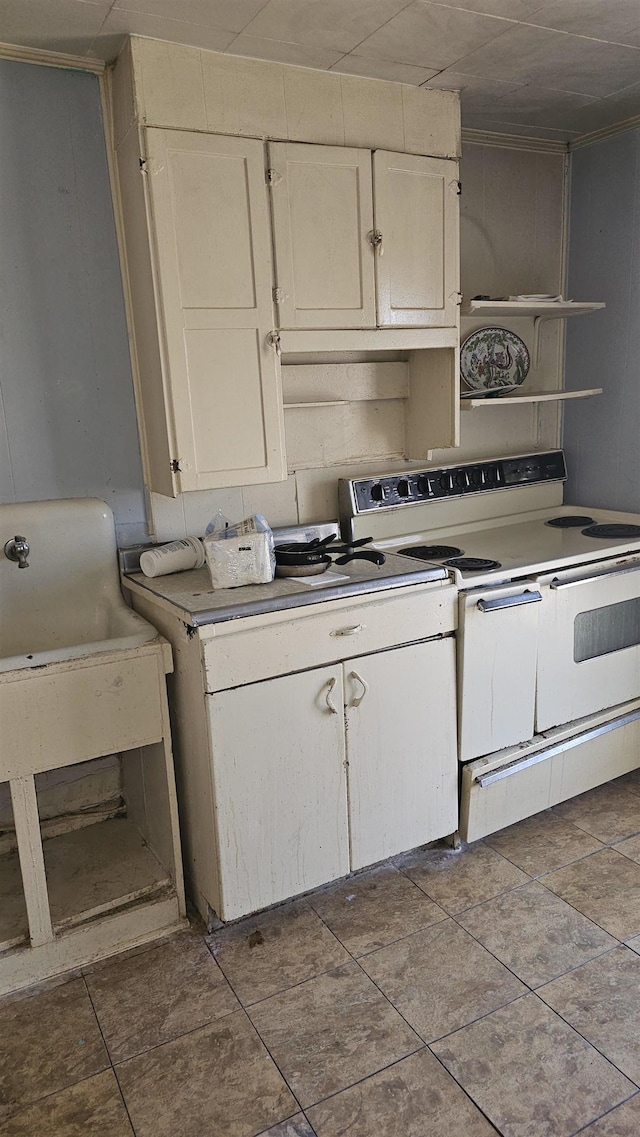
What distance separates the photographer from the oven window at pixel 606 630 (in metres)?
2.51

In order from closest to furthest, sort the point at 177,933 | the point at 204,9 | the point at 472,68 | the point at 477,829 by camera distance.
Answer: the point at 204,9 < the point at 177,933 < the point at 472,68 < the point at 477,829

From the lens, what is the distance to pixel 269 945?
2.02 metres

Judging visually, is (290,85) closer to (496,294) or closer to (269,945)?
(496,294)

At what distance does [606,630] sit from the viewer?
258cm

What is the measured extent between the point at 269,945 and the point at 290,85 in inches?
93.2

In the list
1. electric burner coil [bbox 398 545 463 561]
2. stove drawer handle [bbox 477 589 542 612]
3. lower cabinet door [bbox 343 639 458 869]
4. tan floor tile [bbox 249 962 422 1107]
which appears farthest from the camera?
electric burner coil [bbox 398 545 463 561]

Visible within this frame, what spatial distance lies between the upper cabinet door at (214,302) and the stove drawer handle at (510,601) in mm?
768

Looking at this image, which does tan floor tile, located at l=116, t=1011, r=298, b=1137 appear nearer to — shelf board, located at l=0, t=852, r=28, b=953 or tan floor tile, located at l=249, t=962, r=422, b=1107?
tan floor tile, located at l=249, t=962, r=422, b=1107

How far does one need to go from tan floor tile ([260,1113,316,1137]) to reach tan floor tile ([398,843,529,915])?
73 centimetres

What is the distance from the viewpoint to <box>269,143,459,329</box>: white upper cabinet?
2152mm

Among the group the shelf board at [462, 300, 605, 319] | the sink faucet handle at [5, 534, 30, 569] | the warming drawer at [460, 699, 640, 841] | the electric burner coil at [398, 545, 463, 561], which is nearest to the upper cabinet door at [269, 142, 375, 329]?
the shelf board at [462, 300, 605, 319]

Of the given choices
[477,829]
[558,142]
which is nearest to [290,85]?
[558,142]

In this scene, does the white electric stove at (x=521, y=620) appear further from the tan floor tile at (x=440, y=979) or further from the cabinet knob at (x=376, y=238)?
the cabinet knob at (x=376, y=238)

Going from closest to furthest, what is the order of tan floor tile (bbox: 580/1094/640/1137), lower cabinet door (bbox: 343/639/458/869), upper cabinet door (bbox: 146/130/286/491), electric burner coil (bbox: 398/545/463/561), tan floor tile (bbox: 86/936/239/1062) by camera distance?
tan floor tile (bbox: 580/1094/640/1137) < tan floor tile (bbox: 86/936/239/1062) < upper cabinet door (bbox: 146/130/286/491) < lower cabinet door (bbox: 343/639/458/869) < electric burner coil (bbox: 398/545/463/561)
